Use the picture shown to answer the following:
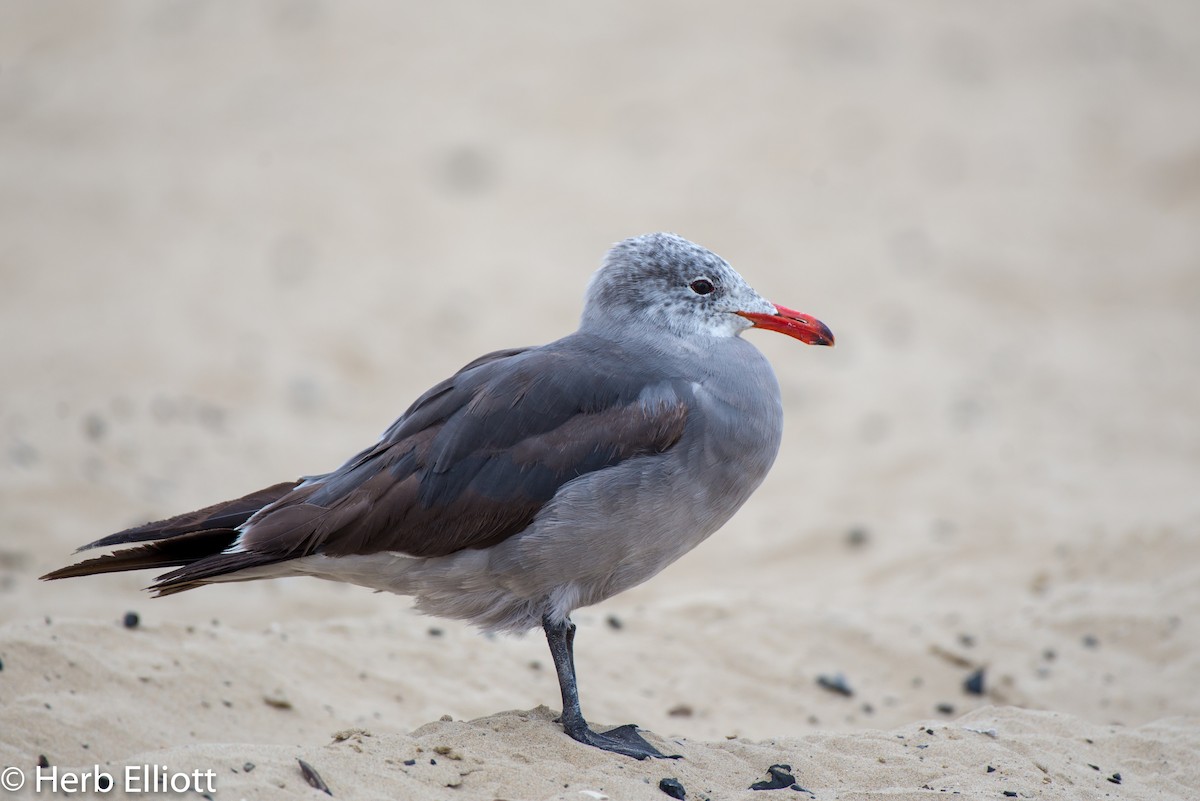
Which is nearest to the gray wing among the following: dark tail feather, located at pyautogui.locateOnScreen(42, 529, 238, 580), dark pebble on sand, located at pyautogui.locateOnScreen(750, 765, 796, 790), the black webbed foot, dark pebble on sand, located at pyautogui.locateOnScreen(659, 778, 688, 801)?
dark tail feather, located at pyautogui.locateOnScreen(42, 529, 238, 580)

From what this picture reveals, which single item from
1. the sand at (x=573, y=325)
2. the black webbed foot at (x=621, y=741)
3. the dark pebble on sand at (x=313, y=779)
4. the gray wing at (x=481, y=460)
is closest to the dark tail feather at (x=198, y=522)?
the gray wing at (x=481, y=460)

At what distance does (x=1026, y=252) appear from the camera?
1405cm

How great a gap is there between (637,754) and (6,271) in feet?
33.4

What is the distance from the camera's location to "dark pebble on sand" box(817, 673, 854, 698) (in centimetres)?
674

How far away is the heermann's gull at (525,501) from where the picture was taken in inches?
193

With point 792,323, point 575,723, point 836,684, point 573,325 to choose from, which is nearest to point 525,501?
point 575,723

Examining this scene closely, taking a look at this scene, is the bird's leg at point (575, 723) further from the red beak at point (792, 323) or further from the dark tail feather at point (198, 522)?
the red beak at point (792, 323)

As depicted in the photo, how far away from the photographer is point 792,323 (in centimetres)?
565

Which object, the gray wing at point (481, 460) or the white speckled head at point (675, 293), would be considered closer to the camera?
the gray wing at point (481, 460)

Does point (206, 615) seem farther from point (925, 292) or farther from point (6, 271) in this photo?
point (925, 292)

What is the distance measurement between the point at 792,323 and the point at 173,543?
2690mm

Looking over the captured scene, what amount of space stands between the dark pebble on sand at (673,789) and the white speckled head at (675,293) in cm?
189

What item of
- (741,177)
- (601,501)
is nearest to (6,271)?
(741,177)

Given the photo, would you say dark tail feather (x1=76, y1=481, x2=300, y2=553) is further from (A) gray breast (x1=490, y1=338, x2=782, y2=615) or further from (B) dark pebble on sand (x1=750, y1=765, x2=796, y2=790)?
(B) dark pebble on sand (x1=750, y1=765, x2=796, y2=790)
